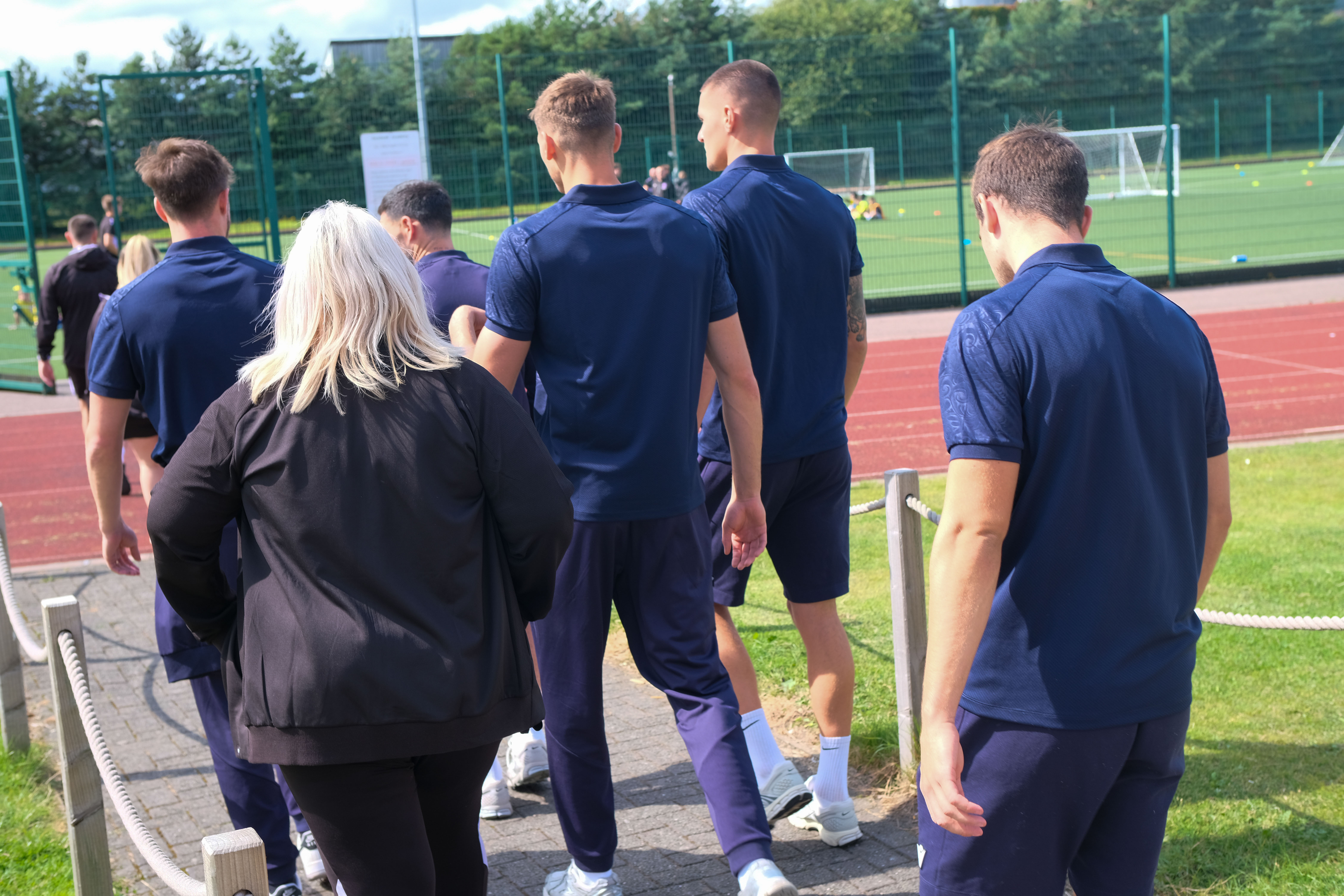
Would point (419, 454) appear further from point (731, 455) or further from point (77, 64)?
point (77, 64)

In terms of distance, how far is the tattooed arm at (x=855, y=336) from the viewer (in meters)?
4.15

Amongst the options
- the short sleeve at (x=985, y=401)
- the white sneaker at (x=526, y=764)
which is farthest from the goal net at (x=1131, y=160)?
the short sleeve at (x=985, y=401)

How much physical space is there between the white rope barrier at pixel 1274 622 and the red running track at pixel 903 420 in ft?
14.7

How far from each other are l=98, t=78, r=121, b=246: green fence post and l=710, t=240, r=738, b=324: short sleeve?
12344mm

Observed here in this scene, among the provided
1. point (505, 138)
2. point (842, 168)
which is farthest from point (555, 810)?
point (842, 168)

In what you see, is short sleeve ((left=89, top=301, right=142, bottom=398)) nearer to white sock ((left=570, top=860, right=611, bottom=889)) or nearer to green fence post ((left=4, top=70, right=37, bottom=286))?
white sock ((left=570, top=860, right=611, bottom=889))

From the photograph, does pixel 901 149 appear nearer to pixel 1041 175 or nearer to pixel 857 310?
pixel 857 310

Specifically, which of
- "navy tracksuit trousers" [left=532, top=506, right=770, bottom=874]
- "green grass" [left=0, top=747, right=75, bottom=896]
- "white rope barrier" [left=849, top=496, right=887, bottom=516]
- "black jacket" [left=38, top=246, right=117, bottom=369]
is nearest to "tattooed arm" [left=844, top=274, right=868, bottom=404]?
"white rope barrier" [left=849, top=496, right=887, bottom=516]

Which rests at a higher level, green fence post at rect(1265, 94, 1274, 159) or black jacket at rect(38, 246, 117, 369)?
green fence post at rect(1265, 94, 1274, 159)

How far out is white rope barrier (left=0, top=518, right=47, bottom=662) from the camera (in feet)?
13.7

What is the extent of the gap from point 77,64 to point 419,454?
68.0m

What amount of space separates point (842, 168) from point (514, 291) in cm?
1797

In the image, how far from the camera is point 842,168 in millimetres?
20359

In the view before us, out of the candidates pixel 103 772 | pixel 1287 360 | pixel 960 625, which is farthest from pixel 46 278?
pixel 1287 360
